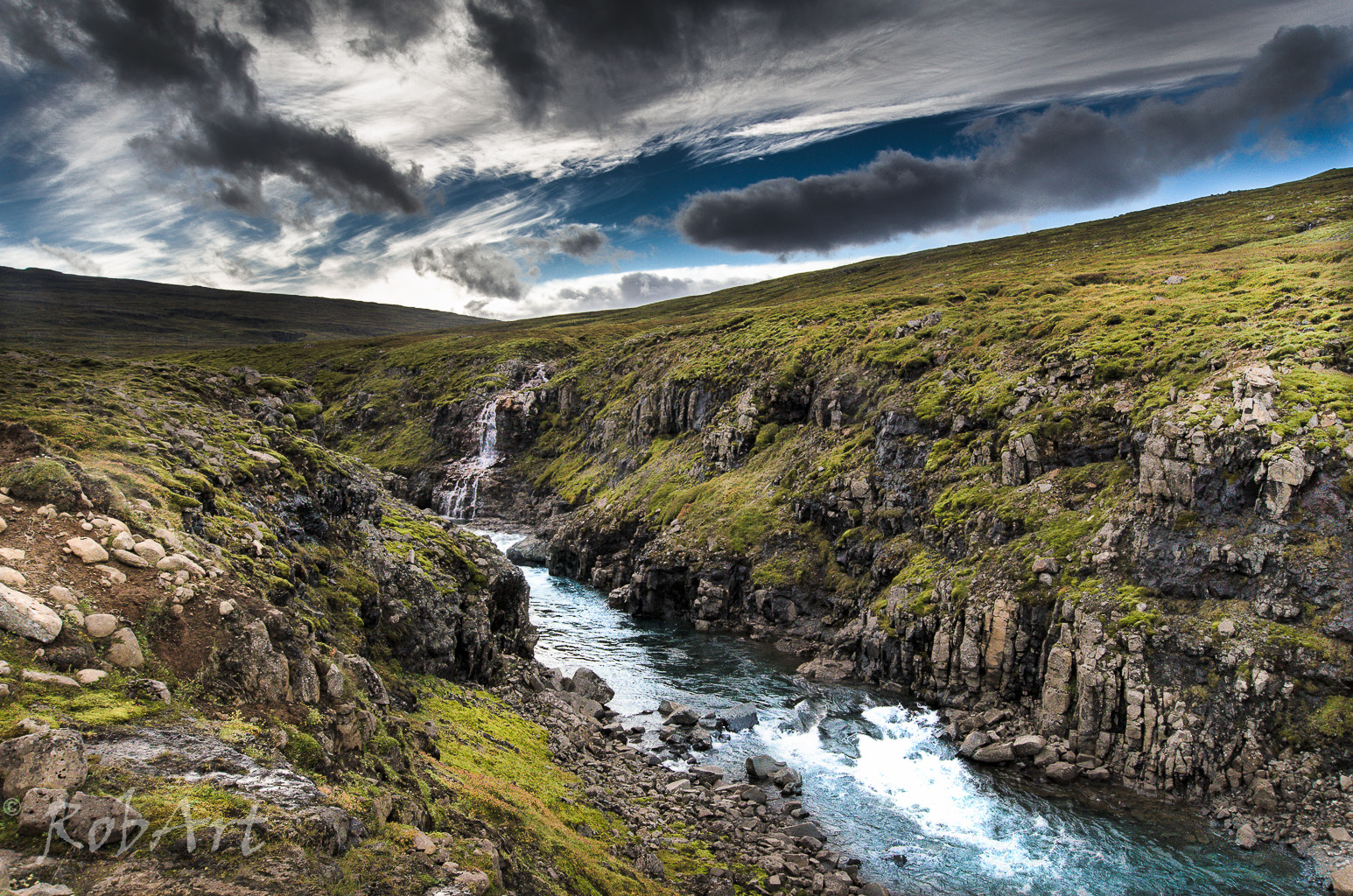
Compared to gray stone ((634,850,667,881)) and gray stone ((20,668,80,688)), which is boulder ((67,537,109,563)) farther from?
gray stone ((634,850,667,881))

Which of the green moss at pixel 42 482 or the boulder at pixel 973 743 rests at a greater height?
the green moss at pixel 42 482

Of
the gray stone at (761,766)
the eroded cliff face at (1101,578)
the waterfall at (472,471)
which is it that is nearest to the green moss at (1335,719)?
the eroded cliff face at (1101,578)

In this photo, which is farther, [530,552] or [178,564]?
[530,552]

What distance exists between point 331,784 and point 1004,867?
90.2 feet

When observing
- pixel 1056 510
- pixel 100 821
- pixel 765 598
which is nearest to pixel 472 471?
pixel 765 598

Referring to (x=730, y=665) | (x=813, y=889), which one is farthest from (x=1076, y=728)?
(x=730, y=665)

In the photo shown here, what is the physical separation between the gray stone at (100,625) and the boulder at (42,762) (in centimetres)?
334

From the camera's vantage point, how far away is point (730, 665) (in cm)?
5212

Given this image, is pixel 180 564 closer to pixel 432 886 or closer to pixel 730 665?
pixel 432 886

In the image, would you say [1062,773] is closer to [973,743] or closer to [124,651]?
[973,743]

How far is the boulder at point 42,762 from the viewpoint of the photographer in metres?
8.78

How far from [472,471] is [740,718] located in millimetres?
98487

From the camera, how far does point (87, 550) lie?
45.1 ft

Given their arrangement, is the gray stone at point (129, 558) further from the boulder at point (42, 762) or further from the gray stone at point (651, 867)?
the gray stone at point (651, 867)
